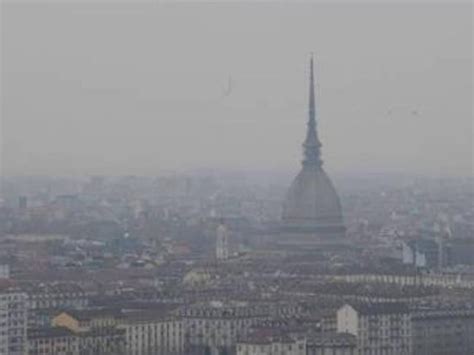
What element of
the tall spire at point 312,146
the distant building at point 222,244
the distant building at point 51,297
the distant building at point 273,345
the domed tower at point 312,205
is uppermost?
the tall spire at point 312,146

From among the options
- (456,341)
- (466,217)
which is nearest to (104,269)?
(456,341)

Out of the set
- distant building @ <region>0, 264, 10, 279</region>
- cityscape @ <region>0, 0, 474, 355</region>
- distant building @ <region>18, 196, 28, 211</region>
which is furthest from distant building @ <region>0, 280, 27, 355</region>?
distant building @ <region>18, 196, 28, 211</region>

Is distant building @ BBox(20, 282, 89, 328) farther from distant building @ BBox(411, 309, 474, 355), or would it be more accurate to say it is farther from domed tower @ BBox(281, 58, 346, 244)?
domed tower @ BBox(281, 58, 346, 244)

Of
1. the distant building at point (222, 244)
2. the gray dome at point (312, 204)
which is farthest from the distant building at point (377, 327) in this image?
the gray dome at point (312, 204)

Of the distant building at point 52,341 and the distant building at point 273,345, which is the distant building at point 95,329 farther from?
the distant building at point 273,345

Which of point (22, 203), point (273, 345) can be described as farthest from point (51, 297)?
point (22, 203)

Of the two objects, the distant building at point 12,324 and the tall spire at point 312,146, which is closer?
the distant building at point 12,324

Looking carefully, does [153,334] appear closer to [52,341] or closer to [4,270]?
[52,341]
